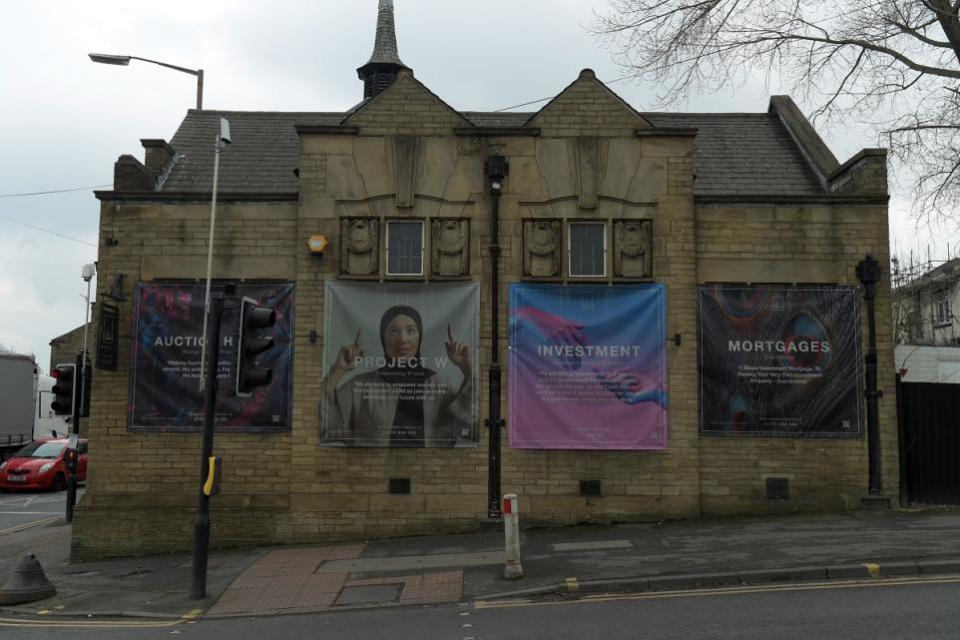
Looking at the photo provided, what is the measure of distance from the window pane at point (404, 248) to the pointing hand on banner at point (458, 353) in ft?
4.16

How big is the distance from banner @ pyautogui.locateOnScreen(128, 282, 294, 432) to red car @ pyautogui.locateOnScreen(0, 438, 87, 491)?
13.1 meters

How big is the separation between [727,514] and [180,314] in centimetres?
992

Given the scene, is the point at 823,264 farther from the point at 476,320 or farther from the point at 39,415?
the point at 39,415

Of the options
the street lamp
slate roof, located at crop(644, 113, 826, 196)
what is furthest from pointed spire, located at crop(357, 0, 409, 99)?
slate roof, located at crop(644, 113, 826, 196)

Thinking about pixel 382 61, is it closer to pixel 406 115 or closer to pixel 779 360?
pixel 406 115

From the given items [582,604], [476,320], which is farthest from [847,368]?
[582,604]

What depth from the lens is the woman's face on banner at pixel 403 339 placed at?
45.6 ft

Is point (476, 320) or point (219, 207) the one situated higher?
point (219, 207)

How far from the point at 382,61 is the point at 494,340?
1935 centimetres

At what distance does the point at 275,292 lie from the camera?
1419 cm

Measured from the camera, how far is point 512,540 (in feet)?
33.6

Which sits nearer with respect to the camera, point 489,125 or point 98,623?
point 98,623

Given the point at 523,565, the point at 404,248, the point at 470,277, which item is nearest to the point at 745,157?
the point at 470,277

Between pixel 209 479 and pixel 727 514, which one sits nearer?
pixel 209 479
